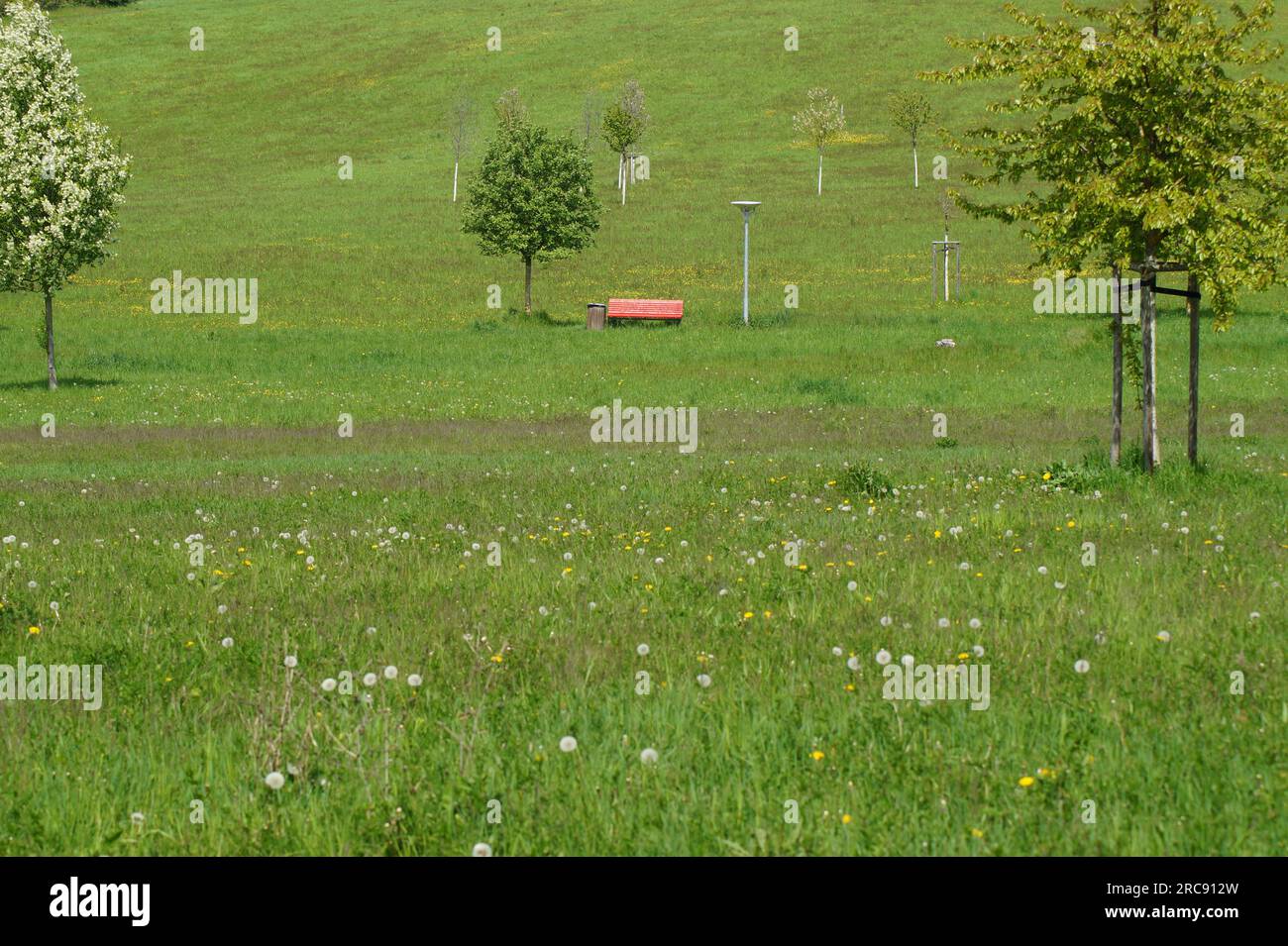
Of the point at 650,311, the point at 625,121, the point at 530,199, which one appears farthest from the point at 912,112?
the point at 650,311

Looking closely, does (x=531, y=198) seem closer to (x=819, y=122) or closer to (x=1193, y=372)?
(x=819, y=122)

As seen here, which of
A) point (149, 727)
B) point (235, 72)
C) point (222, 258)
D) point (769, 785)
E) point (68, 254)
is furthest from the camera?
point (235, 72)

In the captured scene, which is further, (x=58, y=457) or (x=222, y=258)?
(x=222, y=258)

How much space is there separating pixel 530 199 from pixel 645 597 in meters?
47.7

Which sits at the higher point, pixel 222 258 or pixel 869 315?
pixel 222 258

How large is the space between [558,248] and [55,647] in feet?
161

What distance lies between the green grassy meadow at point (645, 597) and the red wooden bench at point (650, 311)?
6077mm

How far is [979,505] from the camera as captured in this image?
42.5 ft

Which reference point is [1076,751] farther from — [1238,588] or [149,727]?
[149,727]

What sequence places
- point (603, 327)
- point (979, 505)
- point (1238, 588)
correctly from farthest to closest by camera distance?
point (603, 327), point (979, 505), point (1238, 588)

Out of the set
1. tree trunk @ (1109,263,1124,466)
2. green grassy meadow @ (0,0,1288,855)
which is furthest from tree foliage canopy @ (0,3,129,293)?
tree trunk @ (1109,263,1124,466)

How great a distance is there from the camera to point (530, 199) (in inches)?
2127

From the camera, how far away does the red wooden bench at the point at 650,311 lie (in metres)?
47.3

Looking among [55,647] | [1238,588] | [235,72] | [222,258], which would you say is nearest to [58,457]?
[55,647]
